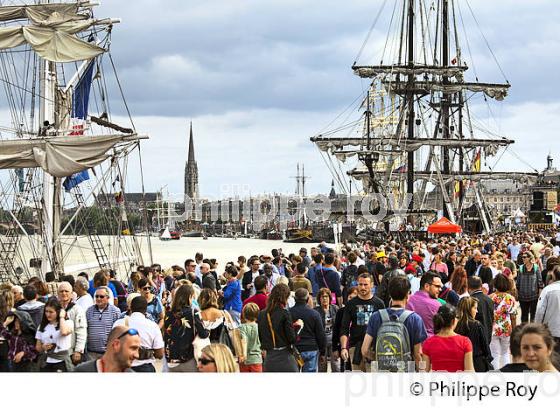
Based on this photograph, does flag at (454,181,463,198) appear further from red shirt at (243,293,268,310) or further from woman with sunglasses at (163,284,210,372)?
woman with sunglasses at (163,284,210,372)

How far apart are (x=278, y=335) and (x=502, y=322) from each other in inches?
120

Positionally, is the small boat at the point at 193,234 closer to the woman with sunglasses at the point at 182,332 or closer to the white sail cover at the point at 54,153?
the white sail cover at the point at 54,153

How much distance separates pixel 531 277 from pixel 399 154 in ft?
132

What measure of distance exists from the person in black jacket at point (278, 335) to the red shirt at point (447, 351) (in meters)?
1.71

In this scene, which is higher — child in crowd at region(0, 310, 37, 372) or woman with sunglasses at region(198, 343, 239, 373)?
woman with sunglasses at region(198, 343, 239, 373)

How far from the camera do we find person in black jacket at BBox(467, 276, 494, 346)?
9234mm

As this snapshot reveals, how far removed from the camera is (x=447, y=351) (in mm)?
6844

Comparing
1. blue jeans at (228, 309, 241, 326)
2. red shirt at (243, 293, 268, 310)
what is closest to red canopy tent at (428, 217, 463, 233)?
blue jeans at (228, 309, 241, 326)

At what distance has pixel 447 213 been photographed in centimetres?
5884

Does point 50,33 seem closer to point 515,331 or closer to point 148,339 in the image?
point 148,339

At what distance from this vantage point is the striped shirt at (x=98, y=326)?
8664mm

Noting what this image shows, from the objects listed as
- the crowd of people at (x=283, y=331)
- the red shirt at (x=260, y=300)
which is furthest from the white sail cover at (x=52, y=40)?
the red shirt at (x=260, y=300)

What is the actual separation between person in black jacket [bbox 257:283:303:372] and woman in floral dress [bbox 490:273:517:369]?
9.11 ft

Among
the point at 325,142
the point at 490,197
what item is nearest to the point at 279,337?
the point at 325,142
